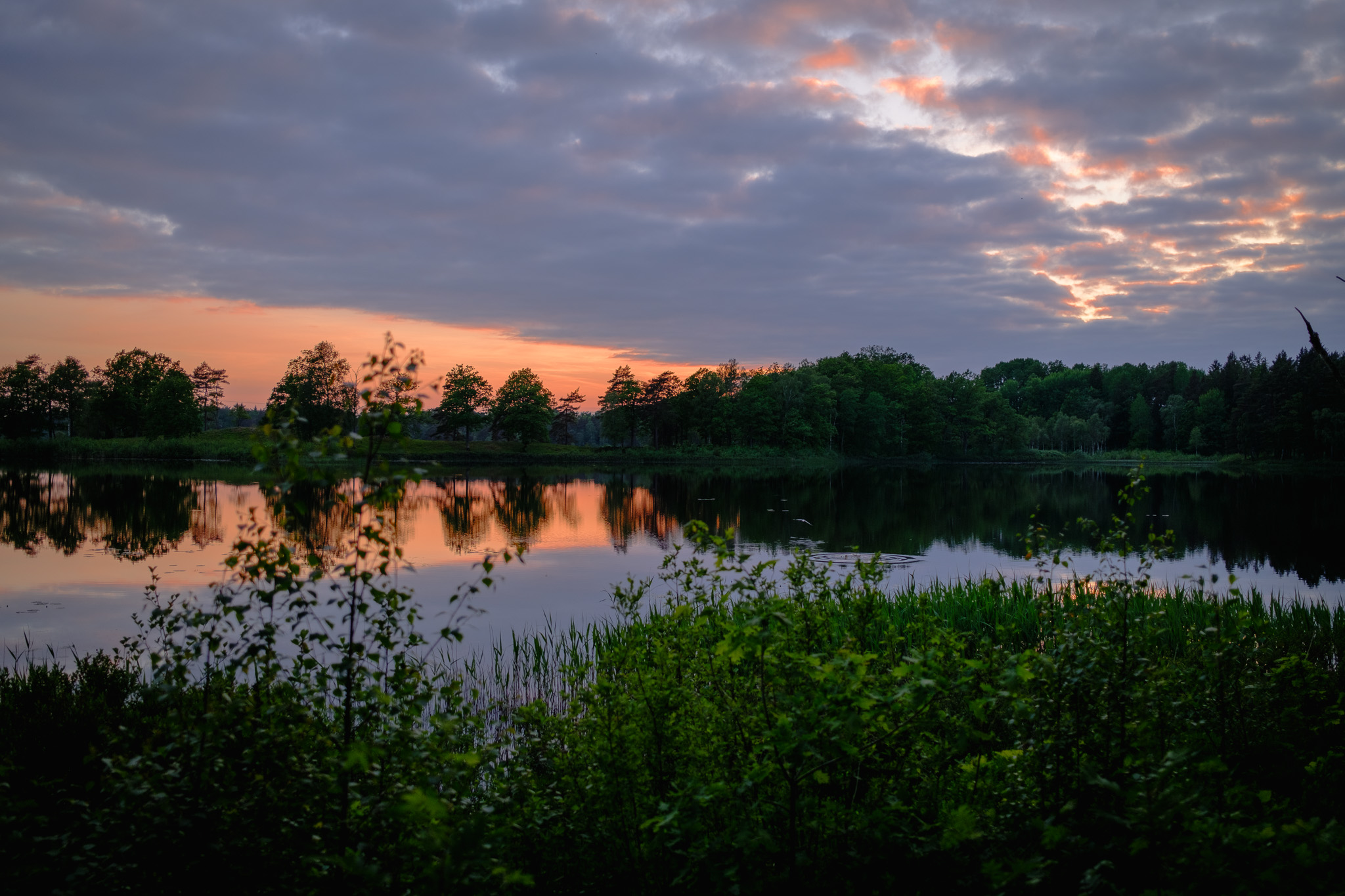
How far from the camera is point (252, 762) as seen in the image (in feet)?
11.5

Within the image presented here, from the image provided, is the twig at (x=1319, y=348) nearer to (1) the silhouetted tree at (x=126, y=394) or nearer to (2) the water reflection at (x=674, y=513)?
(2) the water reflection at (x=674, y=513)

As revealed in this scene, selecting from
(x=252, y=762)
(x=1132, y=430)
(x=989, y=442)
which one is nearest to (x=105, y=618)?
(x=252, y=762)

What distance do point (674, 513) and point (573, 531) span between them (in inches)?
299

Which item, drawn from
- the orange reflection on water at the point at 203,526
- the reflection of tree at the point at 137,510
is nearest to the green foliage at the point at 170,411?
the reflection of tree at the point at 137,510

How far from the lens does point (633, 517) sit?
3397 centimetres

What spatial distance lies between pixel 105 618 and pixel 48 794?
10134 millimetres

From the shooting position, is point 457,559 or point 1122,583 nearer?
point 1122,583

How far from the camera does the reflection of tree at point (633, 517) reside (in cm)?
2755

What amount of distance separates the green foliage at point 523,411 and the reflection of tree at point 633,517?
46707mm

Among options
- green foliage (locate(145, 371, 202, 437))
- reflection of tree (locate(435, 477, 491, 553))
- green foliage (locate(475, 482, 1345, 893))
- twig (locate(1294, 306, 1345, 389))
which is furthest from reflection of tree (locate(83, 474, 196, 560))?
green foliage (locate(145, 371, 202, 437))

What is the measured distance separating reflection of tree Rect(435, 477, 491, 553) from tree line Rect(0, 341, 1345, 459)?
30078mm

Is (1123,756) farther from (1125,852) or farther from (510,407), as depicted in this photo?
Answer: (510,407)

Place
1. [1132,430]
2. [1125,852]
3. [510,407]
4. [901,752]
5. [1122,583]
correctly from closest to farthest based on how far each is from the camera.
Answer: [1125,852], [901,752], [1122,583], [510,407], [1132,430]

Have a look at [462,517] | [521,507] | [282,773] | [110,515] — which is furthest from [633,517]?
[282,773]
